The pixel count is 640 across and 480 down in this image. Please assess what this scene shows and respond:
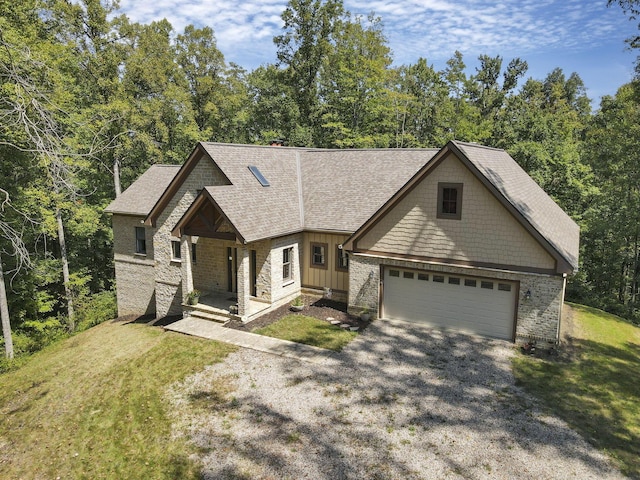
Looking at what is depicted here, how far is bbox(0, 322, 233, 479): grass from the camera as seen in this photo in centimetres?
934

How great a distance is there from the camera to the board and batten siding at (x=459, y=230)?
45.2 ft

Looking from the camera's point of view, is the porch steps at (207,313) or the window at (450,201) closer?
the window at (450,201)

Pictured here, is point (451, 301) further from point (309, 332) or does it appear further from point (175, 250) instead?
point (175, 250)

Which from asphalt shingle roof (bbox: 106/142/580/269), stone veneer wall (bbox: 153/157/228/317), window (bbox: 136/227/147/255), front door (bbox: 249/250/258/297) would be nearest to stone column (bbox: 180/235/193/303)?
stone veneer wall (bbox: 153/157/228/317)

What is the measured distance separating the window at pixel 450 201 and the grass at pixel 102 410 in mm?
9226

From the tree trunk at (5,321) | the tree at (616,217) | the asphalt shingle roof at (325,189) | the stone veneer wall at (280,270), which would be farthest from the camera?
the tree at (616,217)

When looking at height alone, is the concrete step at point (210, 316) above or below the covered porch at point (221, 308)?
below

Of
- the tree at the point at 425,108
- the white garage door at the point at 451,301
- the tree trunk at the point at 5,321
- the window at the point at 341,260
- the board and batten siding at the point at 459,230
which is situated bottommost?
the tree trunk at the point at 5,321

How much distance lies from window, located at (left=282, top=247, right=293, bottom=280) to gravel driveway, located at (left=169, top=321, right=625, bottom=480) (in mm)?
5704

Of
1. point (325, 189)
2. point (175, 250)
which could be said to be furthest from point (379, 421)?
point (175, 250)

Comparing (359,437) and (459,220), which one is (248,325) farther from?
(459,220)

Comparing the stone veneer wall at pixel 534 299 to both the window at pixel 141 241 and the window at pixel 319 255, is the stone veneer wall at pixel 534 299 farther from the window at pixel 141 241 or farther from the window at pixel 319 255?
the window at pixel 141 241

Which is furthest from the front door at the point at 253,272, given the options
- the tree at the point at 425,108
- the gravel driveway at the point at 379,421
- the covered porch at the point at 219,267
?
the tree at the point at 425,108

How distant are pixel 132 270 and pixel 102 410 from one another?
13.3 meters
